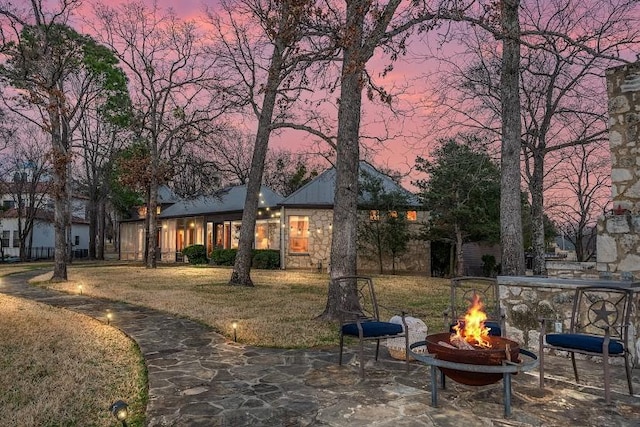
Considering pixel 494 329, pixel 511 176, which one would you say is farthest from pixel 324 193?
pixel 494 329

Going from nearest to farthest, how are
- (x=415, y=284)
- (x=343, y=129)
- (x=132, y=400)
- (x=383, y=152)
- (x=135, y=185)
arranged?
1. (x=132, y=400)
2. (x=343, y=129)
3. (x=383, y=152)
4. (x=415, y=284)
5. (x=135, y=185)

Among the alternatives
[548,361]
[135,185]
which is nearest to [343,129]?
[548,361]

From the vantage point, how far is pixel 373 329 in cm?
489

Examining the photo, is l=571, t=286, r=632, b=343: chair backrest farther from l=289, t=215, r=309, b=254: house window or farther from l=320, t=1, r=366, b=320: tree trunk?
l=289, t=215, r=309, b=254: house window

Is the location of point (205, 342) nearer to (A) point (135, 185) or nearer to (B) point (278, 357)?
(B) point (278, 357)

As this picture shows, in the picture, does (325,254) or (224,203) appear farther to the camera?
(224,203)

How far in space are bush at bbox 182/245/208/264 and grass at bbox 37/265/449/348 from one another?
839 cm

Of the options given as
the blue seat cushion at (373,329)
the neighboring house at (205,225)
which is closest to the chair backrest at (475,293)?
the blue seat cushion at (373,329)

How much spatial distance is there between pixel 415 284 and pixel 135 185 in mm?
14327

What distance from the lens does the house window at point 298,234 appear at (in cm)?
2209

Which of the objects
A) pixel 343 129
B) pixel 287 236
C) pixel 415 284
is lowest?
pixel 415 284

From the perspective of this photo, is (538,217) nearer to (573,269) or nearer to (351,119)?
(573,269)

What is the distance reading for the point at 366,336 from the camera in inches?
189

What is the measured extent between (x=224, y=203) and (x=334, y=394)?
23.9 metres
